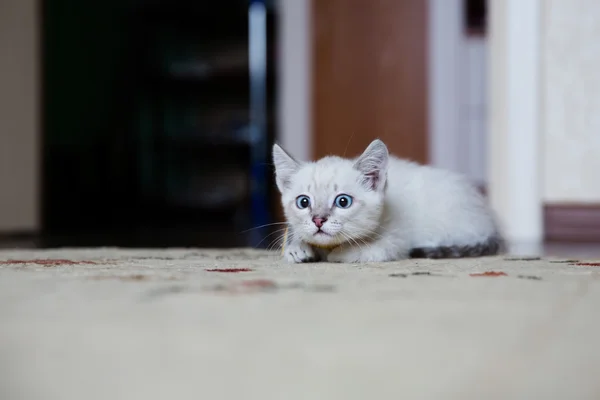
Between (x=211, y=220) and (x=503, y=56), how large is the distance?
15.8ft

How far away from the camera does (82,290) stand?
1.07m

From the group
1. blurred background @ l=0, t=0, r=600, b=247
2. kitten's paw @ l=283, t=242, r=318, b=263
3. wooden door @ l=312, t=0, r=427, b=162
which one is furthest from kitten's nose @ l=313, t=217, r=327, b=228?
wooden door @ l=312, t=0, r=427, b=162

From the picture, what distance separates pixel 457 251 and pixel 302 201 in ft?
1.50

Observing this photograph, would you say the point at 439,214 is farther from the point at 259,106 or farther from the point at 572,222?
the point at 259,106

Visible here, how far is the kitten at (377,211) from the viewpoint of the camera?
5.42 feet

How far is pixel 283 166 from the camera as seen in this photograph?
71.7 inches

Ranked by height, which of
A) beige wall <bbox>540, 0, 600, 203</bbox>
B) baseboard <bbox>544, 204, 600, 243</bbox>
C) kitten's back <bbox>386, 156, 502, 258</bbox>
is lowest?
baseboard <bbox>544, 204, 600, 243</bbox>

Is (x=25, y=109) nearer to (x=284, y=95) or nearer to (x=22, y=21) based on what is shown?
(x=22, y=21)

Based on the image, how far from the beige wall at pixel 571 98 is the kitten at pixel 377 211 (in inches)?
45.2

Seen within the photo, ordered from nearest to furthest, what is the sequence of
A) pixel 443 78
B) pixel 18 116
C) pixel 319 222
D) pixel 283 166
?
pixel 319 222 < pixel 283 166 < pixel 443 78 < pixel 18 116

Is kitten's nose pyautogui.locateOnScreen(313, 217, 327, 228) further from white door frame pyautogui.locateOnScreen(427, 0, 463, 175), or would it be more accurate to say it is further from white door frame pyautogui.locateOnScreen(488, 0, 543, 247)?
white door frame pyautogui.locateOnScreen(427, 0, 463, 175)

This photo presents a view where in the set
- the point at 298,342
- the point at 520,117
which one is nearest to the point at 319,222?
the point at 298,342

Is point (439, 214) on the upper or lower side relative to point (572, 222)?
upper

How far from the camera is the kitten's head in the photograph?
1620mm
